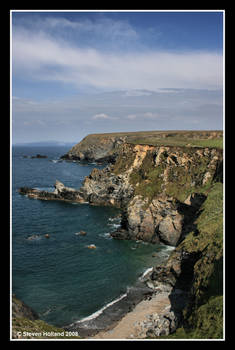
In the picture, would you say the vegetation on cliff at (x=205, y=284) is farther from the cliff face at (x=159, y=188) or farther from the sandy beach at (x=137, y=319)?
the cliff face at (x=159, y=188)

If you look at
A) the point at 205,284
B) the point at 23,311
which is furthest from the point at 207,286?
the point at 23,311

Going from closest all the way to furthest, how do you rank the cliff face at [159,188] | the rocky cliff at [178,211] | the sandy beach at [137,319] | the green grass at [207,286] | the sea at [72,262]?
the green grass at [207,286] < the rocky cliff at [178,211] < the sandy beach at [137,319] < the sea at [72,262] < the cliff face at [159,188]

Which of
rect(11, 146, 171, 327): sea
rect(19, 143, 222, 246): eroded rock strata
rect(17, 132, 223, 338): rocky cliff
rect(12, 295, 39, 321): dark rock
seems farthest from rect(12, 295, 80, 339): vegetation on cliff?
rect(19, 143, 222, 246): eroded rock strata

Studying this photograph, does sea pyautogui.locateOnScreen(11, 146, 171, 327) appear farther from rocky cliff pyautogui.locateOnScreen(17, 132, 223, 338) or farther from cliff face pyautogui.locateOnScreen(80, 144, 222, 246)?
rocky cliff pyautogui.locateOnScreen(17, 132, 223, 338)

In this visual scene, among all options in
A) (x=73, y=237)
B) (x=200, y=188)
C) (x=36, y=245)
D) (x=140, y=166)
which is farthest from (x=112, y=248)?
(x=140, y=166)

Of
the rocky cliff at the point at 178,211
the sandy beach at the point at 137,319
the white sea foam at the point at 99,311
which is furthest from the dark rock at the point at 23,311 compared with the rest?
the rocky cliff at the point at 178,211

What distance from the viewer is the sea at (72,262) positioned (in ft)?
119

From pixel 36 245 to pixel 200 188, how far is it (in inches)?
1468

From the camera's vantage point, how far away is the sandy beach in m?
29.2

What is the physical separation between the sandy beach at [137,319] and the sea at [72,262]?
3.94 metres

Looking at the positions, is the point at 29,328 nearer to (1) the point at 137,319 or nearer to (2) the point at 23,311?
(2) the point at 23,311

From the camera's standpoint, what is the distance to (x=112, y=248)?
173ft

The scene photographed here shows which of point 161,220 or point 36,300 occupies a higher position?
point 161,220

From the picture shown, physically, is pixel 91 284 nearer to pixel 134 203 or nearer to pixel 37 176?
pixel 134 203
